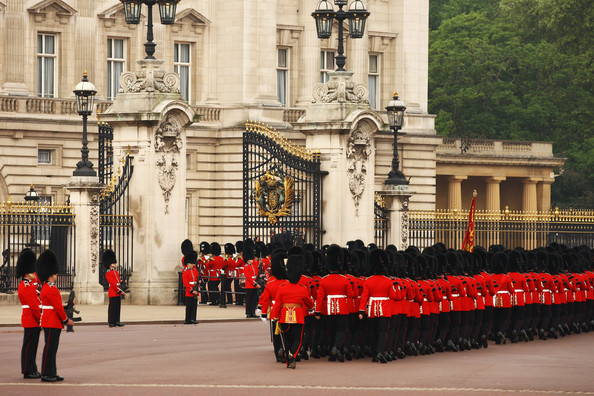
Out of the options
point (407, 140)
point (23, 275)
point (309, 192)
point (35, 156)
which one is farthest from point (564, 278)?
point (407, 140)

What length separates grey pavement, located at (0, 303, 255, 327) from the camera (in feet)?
82.2

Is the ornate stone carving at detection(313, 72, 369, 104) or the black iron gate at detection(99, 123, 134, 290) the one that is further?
the ornate stone carving at detection(313, 72, 369, 104)

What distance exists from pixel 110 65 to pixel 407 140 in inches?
444

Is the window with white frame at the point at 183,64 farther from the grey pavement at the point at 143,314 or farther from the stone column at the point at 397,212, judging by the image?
the grey pavement at the point at 143,314

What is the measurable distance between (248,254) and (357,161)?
2997 millimetres

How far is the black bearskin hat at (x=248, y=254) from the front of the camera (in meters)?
28.7

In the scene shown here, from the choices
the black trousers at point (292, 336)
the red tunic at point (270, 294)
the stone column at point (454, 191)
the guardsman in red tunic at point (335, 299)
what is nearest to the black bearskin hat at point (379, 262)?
the guardsman in red tunic at point (335, 299)

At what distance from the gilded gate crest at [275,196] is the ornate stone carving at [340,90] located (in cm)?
173

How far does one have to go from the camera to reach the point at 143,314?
26.4 meters

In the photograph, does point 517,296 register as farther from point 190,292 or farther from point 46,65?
point 46,65

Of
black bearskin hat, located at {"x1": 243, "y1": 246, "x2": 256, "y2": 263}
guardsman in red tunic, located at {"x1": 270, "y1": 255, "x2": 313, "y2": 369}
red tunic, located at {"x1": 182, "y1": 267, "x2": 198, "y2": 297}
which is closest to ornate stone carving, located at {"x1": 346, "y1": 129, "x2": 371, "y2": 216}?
black bearskin hat, located at {"x1": 243, "y1": 246, "x2": 256, "y2": 263}

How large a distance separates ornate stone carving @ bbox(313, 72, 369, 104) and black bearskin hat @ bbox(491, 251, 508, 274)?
692 cm

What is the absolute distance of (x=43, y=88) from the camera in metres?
45.3

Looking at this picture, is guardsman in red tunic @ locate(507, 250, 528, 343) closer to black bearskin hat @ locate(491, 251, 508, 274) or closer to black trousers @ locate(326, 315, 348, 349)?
black bearskin hat @ locate(491, 251, 508, 274)
